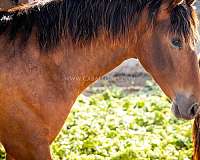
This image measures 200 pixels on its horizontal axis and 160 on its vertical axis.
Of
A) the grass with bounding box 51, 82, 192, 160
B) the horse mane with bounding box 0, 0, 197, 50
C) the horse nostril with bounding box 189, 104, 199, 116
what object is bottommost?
the grass with bounding box 51, 82, 192, 160

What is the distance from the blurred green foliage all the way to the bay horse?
0.92 metres

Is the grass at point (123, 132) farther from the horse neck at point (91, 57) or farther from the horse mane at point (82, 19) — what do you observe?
the horse mane at point (82, 19)

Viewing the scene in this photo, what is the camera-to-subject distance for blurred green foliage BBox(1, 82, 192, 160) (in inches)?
181

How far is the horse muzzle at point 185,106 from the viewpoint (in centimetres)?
294

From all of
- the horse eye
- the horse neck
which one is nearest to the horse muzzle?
the horse eye

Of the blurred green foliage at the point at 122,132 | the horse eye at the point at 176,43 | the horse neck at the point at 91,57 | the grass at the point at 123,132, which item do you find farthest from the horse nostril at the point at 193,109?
the grass at the point at 123,132

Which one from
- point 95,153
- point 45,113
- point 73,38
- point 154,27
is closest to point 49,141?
point 45,113

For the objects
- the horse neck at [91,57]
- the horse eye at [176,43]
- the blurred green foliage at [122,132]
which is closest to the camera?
the horse eye at [176,43]

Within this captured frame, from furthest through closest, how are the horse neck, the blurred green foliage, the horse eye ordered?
the blurred green foliage, the horse neck, the horse eye

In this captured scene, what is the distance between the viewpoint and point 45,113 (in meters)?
3.02

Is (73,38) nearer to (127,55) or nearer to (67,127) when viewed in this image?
(127,55)

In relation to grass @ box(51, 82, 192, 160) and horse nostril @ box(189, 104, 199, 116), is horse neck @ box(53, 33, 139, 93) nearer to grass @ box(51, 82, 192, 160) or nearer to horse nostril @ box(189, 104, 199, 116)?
horse nostril @ box(189, 104, 199, 116)

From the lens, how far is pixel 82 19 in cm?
300

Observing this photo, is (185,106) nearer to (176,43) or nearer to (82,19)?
(176,43)
